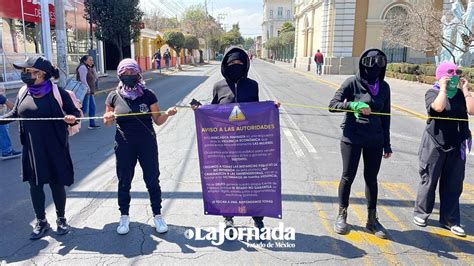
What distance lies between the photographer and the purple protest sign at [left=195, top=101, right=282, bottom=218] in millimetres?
3811

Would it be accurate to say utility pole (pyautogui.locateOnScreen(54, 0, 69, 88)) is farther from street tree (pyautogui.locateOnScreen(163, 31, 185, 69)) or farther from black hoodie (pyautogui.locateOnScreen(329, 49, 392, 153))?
street tree (pyautogui.locateOnScreen(163, 31, 185, 69))

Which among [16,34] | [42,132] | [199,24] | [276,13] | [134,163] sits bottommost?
[134,163]

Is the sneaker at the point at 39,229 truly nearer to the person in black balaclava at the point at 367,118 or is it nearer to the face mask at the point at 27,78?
the face mask at the point at 27,78

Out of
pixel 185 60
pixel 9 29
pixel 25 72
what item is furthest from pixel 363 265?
pixel 185 60

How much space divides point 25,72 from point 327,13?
33.5m

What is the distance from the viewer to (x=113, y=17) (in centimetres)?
2112

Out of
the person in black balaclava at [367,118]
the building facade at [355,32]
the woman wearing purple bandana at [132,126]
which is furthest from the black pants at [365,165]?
the building facade at [355,32]

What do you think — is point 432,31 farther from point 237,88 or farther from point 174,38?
point 174,38

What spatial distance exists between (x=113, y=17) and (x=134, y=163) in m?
19.2

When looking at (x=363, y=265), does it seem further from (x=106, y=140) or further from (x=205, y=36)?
(x=205, y=36)

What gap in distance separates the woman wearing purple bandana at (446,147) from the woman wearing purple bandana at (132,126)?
285 cm

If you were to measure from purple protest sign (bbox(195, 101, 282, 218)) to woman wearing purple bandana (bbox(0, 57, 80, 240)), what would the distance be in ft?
4.76

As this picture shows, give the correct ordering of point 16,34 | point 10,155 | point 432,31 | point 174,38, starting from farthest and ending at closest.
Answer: point 174,38, point 432,31, point 16,34, point 10,155

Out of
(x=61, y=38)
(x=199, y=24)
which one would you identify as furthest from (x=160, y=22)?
(x=61, y=38)
